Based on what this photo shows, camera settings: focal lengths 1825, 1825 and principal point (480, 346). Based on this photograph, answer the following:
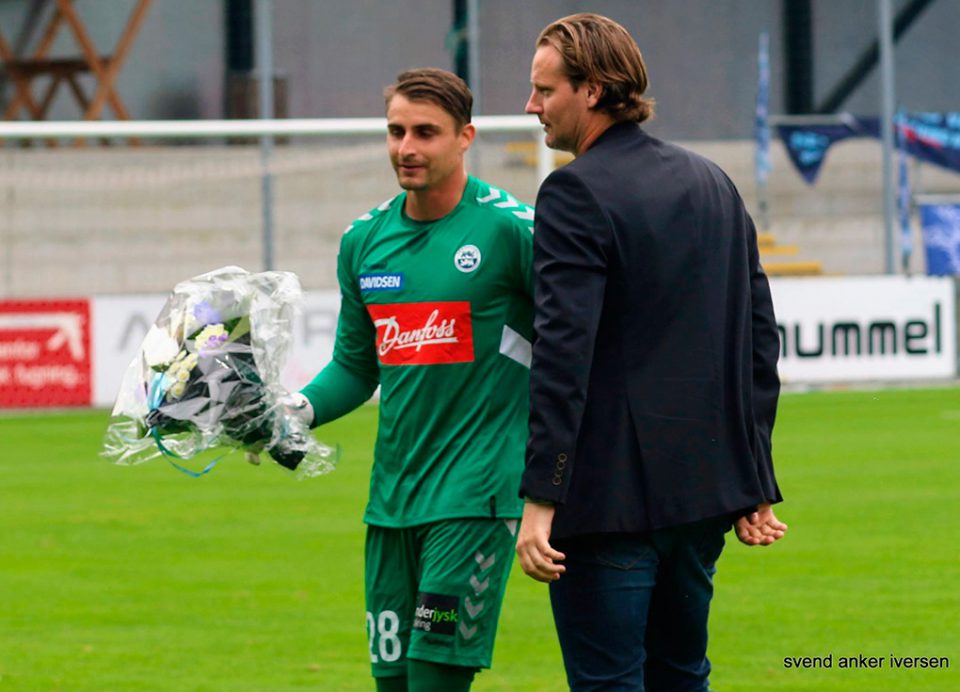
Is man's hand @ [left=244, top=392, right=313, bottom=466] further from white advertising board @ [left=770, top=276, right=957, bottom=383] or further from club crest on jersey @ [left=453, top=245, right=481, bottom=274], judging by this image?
white advertising board @ [left=770, top=276, right=957, bottom=383]

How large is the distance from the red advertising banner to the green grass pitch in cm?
444

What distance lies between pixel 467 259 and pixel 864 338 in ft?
56.8

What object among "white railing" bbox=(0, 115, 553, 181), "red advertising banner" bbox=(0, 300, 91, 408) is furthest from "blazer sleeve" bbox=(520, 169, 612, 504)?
"red advertising banner" bbox=(0, 300, 91, 408)

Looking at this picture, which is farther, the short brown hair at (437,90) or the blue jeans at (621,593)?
the short brown hair at (437,90)

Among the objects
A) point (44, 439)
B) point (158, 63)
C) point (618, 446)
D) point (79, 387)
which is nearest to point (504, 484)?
point (618, 446)

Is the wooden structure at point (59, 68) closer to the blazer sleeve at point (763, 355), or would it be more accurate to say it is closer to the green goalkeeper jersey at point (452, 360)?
the green goalkeeper jersey at point (452, 360)

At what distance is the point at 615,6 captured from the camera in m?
31.6

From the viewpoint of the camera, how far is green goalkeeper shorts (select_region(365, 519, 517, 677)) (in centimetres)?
486

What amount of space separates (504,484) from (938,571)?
15.7 feet

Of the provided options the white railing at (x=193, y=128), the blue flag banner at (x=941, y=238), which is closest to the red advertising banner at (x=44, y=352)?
the white railing at (x=193, y=128)

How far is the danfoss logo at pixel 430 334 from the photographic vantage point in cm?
498

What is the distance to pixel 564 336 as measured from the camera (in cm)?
389

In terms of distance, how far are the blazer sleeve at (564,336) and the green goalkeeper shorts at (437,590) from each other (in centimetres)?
98

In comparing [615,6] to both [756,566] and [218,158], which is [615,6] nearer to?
[218,158]
